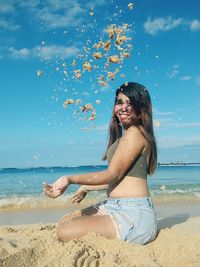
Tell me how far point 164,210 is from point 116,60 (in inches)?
209

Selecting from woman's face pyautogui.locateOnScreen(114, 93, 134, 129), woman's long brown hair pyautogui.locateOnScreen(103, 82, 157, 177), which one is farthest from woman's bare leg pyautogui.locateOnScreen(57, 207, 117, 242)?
woman's face pyautogui.locateOnScreen(114, 93, 134, 129)

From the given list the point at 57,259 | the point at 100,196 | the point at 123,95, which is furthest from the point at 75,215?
the point at 100,196

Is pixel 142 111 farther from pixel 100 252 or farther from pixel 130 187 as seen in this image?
pixel 100 252

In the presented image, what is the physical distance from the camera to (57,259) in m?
3.37

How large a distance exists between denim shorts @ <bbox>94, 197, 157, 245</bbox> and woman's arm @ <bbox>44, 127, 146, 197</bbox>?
277 mm

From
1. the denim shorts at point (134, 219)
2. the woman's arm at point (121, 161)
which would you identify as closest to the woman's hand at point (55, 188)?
the woman's arm at point (121, 161)

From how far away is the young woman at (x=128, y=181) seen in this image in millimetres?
4039

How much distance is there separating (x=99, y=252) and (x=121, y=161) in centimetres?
87

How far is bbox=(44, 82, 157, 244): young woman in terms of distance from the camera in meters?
4.04

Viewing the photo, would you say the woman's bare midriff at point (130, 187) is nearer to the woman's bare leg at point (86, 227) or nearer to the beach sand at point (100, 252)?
the woman's bare leg at point (86, 227)

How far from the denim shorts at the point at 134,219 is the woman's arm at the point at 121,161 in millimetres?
277

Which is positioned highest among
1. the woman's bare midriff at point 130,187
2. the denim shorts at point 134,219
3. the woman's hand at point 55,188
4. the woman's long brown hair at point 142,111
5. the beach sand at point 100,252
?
the woman's long brown hair at point 142,111

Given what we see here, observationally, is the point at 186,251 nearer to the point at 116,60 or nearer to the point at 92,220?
the point at 92,220

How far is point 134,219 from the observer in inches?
160
